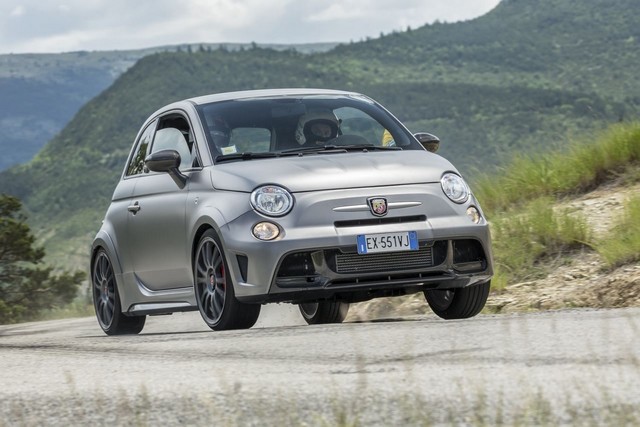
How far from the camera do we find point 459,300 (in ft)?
31.5

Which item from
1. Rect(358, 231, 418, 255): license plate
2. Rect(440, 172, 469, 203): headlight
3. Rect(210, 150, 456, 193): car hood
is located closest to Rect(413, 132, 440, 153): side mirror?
Rect(210, 150, 456, 193): car hood

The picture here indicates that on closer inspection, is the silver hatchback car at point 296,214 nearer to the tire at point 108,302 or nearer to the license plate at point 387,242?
the license plate at point 387,242

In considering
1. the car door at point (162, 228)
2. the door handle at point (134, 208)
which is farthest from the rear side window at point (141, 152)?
the door handle at point (134, 208)

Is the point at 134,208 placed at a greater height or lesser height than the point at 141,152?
lesser

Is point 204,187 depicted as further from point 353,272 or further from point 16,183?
point 16,183

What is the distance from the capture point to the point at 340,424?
15.2 ft

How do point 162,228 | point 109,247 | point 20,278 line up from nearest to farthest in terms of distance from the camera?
point 162,228 → point 109,247 → point 20,278

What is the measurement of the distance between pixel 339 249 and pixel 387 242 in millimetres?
310

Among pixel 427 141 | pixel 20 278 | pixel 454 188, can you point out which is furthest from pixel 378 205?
pixel 20 278

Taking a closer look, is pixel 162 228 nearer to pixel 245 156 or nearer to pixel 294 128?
pixel 245 156

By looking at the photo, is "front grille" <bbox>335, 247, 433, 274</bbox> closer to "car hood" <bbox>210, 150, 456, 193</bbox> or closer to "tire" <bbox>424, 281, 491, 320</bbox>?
"car hood" <bbox>210, 150, 456, 193</bbox>

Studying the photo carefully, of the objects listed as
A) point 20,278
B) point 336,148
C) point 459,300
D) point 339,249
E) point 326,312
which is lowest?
point 20,278

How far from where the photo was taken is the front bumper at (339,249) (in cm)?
858

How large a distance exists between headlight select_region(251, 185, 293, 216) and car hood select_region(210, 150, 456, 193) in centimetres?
5
